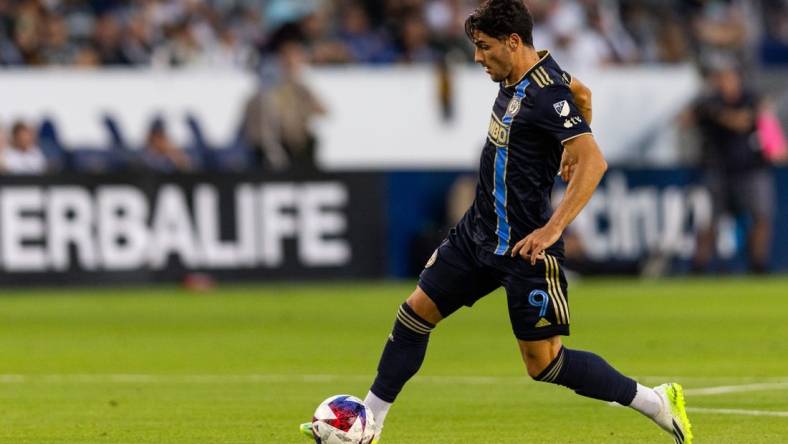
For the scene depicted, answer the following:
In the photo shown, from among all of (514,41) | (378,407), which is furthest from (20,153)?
(514,41)

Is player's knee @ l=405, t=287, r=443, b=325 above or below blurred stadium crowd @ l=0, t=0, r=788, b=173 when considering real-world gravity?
above

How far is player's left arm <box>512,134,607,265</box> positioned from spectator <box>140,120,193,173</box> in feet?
49.1

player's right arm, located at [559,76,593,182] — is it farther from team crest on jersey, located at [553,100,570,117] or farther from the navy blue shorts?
the navy blue shorts

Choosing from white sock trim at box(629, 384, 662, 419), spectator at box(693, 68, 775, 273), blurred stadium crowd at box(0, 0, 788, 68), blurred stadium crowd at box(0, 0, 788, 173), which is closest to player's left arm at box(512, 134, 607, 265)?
white sock trim at box(629, 384, 662, 419)

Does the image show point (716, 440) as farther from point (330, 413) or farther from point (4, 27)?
point (4, 27)

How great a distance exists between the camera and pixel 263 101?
24.7 metres

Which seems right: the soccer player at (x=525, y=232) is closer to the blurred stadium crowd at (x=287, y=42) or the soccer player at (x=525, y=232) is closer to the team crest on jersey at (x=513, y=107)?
the team crest on jersey at (x=513, y=107)

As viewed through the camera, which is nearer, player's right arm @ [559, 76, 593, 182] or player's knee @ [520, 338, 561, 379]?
player's knee @ [520, 338, 561, 379]

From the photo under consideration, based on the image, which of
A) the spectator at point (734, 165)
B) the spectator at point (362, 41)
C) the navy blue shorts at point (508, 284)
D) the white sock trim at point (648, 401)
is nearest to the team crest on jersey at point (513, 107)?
the navy blue shorts at point (508, 284)

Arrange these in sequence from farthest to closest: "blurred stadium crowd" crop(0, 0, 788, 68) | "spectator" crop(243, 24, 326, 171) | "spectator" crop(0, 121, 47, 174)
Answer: "blurred stadium crowd" crop(0, 0, 788, 68) < "spectator" crop(243, 24, 326, 171) < "spectator" crop(0, 121, 47, 174)

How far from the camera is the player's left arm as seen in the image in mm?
8445

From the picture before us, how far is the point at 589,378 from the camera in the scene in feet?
28.8

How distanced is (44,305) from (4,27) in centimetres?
Answer: 582

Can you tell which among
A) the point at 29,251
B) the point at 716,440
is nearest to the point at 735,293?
the point at 29,251
